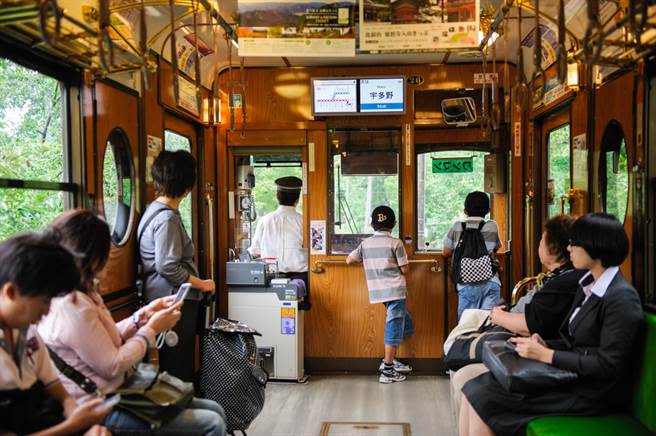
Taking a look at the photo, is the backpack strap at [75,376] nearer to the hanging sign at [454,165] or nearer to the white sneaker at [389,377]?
the white sneaker at [389,377]

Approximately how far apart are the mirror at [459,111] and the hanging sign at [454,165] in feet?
1.25

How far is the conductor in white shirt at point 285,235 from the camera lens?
5953 millimetres

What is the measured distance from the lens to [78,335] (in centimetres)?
239

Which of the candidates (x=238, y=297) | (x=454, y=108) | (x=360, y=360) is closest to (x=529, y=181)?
(x=454, y=108)

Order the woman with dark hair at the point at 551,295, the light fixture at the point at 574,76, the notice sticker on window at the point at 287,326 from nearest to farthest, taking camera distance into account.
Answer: the woman with dark hair at the point at 551,295 → the light fixture at the point at 574,76 → the notice sticker on window at the point at 287,326

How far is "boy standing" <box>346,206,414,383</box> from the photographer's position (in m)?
A: 5.53

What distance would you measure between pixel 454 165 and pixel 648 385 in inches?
143

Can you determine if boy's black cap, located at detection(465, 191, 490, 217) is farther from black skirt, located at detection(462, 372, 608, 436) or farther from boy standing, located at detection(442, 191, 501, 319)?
black skirt, located at detection(462, 372, 608, 436)

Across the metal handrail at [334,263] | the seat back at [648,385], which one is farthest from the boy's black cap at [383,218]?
the seat back at [648,385]

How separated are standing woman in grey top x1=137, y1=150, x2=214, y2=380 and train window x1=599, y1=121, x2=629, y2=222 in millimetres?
2465

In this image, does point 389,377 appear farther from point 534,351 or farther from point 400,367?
point 534,351

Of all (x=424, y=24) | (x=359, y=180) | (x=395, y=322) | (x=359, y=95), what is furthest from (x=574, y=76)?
(x=395, y=322)

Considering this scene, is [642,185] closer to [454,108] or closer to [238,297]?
[454,108]

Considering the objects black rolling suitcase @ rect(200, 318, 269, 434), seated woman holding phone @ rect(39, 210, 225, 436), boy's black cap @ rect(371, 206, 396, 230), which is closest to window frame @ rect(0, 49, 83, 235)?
seated woman holding phone @ rect(39, 210, 225, 436)
